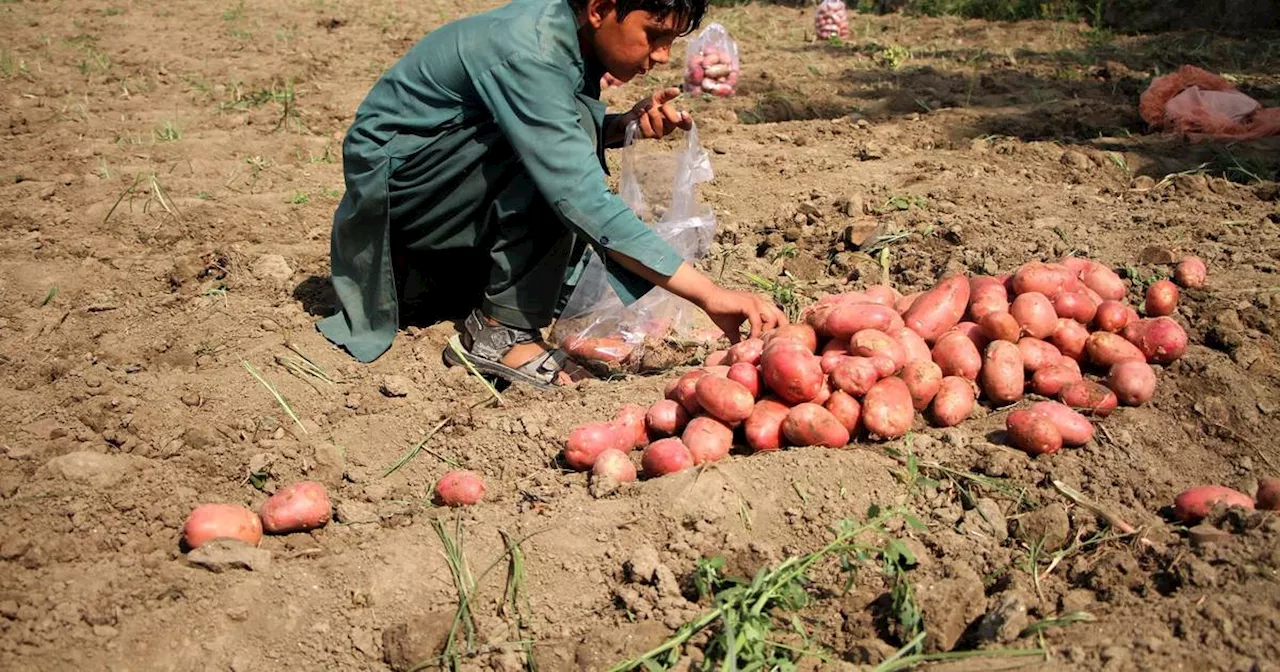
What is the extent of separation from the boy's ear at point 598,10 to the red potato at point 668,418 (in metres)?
1.06

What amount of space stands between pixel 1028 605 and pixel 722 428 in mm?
850

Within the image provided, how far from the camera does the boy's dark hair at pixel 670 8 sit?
273 centimetres

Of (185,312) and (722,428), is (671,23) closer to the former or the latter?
(722,428)

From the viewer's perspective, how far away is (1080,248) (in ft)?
11.8

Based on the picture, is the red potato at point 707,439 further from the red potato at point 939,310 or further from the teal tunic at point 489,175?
the red potato at point 939,310

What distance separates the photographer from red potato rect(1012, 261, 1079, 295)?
2980mm

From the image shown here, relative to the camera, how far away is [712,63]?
6.13m

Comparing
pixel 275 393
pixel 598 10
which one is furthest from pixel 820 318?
pixel 275 393

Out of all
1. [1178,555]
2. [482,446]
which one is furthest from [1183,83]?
[482,446]

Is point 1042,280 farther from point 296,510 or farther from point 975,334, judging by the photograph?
point 296,510

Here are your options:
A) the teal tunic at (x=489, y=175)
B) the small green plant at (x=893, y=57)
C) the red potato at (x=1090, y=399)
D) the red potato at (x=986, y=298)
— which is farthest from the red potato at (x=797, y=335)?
the small green plant at (x=893, y=57)

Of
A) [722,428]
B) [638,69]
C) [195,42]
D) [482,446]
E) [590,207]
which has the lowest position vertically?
[195,42]

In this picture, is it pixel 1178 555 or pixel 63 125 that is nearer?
pixel 1178 555

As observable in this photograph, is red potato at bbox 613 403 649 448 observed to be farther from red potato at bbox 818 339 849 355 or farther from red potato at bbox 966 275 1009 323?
red potato at bbox 966 275 1009 323
